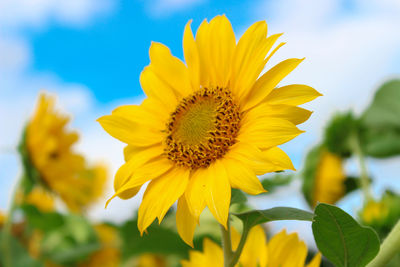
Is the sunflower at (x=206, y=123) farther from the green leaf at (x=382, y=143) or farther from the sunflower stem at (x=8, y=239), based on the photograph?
the green leaf at (x=382, y=143)

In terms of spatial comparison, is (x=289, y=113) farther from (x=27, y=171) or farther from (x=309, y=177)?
(x=309, y=177)

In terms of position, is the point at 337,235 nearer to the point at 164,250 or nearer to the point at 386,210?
the point at 164,250

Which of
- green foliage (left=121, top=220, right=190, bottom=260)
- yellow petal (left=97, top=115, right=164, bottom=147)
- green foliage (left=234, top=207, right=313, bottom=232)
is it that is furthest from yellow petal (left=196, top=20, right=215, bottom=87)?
green foliage (left=121, top=220, right=190, bottom=260)

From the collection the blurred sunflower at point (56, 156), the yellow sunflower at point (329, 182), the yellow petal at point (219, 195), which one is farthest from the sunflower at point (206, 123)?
the yellow sunflower at point (329, 182)

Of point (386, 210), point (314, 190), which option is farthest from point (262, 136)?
point (314, 190)

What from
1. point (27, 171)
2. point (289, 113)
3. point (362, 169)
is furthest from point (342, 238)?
point (27, 171)

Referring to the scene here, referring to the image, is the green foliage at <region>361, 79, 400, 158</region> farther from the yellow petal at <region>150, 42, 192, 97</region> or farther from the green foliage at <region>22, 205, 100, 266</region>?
the yellow petal at <region>150, 42, 192, 97</region>
